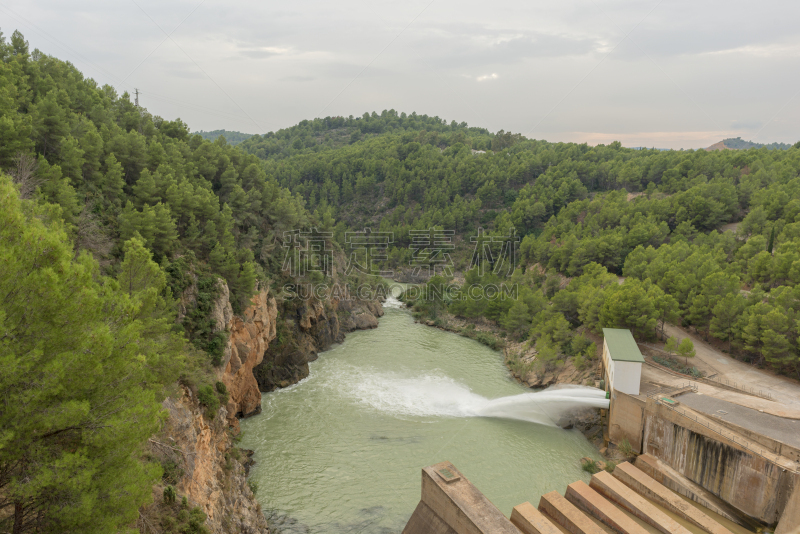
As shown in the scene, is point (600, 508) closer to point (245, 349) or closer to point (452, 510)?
point (452, 510)

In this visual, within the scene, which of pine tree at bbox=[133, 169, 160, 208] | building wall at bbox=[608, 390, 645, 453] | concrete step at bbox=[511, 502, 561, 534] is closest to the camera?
concrete step at bbox=[511, 502, 561, 534]

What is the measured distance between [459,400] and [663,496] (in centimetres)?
1361

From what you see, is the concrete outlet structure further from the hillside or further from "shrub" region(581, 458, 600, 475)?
"shrub" region(581, 458, 600, 475)

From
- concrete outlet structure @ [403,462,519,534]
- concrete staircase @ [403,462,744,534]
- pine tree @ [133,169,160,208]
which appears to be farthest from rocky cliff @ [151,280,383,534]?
concrete staircase @ [403,462,744,534]

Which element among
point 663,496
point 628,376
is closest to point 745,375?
point 628,376

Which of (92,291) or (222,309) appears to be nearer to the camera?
(92,291)

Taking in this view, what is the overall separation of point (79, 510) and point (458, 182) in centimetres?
8464

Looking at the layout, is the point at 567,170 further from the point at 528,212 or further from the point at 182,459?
the point at 182,459

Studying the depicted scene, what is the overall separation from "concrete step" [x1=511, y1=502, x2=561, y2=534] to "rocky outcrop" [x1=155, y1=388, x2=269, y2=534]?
10.2 metres

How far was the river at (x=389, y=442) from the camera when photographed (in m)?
21.2

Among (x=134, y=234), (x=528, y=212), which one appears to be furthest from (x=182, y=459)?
(x=528, y=212)

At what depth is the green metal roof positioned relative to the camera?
2641cm

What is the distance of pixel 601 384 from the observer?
30.8 metres

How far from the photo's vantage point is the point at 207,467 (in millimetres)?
17812
